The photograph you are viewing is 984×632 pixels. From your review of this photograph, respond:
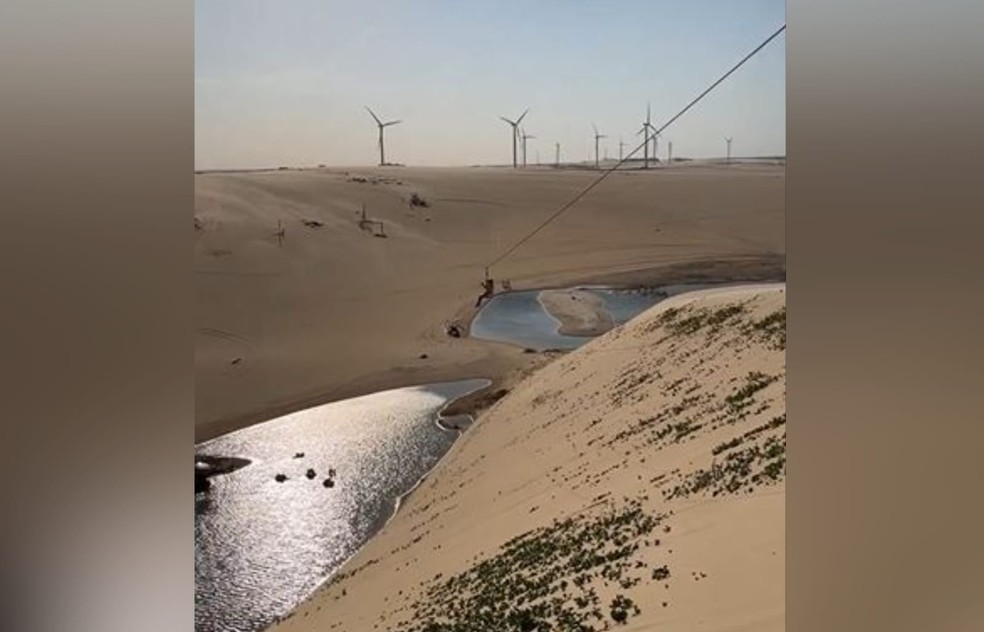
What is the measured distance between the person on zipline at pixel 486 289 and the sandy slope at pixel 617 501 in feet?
0.69

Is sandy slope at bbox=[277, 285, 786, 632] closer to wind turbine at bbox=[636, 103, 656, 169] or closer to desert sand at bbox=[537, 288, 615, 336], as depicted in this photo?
desert sand at bbox=[537, 288, 615, 336]

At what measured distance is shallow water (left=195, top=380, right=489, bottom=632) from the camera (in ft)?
6.78

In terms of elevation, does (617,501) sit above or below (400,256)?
below

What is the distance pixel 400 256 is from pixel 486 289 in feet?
0.67

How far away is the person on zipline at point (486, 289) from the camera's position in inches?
87.9

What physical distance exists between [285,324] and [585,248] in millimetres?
693

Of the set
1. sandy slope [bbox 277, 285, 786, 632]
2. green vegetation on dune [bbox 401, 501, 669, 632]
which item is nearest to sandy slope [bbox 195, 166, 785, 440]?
sandy slope [bbox 277, 285, 786, 632]

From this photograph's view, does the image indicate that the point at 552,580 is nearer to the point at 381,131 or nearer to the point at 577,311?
the point at 577,311

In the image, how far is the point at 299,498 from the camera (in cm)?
211

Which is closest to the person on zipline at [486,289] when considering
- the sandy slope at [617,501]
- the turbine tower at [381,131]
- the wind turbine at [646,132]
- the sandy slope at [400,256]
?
the sandy slope at [400,256]

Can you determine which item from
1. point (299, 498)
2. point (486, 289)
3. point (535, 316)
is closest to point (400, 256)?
point (486, 289)
